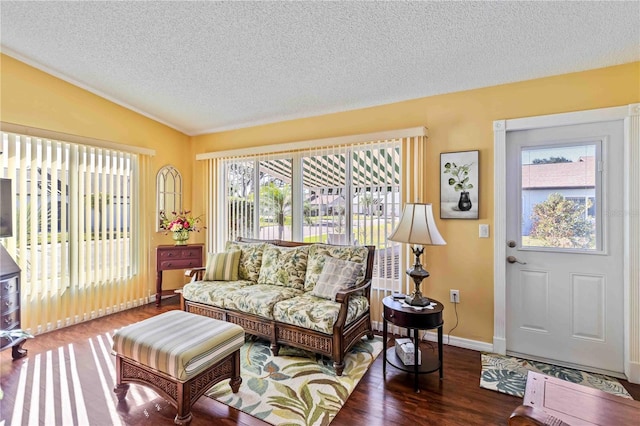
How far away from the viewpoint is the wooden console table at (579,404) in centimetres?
117

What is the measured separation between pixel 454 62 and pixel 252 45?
170 centimetres

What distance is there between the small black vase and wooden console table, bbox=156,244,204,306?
3.49 metres

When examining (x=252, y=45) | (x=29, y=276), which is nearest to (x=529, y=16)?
(x=252, y=45)

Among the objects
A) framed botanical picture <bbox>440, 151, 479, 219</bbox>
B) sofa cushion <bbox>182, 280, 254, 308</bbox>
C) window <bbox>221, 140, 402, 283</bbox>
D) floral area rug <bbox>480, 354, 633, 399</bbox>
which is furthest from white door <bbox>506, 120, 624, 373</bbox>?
sofa cushion <bbox>182, 280, 254, 308</bbox>

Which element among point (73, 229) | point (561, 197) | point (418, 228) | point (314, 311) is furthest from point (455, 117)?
point (73, 229)

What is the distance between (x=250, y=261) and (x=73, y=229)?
206 centimetres

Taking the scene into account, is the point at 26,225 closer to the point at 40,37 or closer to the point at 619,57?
the point at 40,37

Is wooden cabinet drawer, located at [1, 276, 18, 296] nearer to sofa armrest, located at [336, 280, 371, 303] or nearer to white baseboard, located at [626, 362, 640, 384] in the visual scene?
sofa armrest, located at [336, 280, 371, 303]

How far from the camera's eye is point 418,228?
2.35 metres

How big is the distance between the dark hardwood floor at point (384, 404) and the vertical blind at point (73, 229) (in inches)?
34.1

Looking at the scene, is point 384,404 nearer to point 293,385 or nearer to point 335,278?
point 293,385

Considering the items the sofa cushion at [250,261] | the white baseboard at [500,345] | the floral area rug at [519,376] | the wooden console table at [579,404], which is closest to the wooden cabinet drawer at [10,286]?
the sofa cushion at [250,261]

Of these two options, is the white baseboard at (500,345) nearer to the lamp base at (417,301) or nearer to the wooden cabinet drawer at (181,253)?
the lamp base at (417,301)

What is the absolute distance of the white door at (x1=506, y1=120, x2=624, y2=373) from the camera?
2.41 meters
